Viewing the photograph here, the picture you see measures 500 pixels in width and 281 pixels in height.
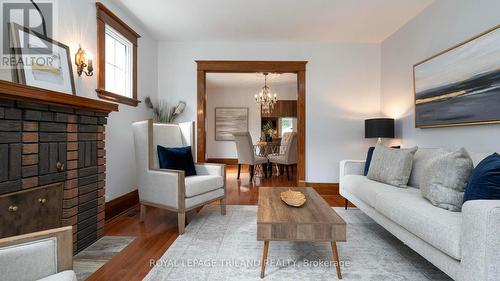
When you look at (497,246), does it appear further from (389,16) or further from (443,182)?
(389,16)

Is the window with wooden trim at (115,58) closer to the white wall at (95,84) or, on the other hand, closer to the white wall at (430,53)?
the white wall at (95,84)

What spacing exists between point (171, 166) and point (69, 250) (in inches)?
69.5

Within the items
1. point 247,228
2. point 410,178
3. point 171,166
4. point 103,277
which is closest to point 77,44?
point 171,166

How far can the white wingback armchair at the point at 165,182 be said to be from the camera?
7.77ft

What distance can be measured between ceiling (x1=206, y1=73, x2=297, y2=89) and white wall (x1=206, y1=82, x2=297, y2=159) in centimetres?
30

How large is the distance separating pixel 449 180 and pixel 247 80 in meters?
5.55

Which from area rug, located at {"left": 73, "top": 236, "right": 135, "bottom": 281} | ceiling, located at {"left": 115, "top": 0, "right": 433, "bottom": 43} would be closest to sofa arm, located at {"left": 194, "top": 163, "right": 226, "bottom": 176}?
area rug, located at {"left": 73, "top": 236, "right": 135, "bottom": 281}

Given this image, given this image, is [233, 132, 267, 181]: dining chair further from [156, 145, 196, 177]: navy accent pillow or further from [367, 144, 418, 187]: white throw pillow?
[367, 144, 418, 187]: white throw pillow

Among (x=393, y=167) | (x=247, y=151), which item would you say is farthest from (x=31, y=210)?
(x=247, y=151)

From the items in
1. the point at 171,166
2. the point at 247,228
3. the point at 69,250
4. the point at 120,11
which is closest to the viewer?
the point at 69,250

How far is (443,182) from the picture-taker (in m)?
1.69

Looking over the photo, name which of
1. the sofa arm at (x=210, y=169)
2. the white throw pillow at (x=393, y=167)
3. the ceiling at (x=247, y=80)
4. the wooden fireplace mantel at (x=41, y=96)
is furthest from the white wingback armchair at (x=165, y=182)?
the ceiling at (x=247, y=80)

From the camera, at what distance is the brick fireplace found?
142 centimetres

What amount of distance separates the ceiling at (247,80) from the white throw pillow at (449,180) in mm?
4765
